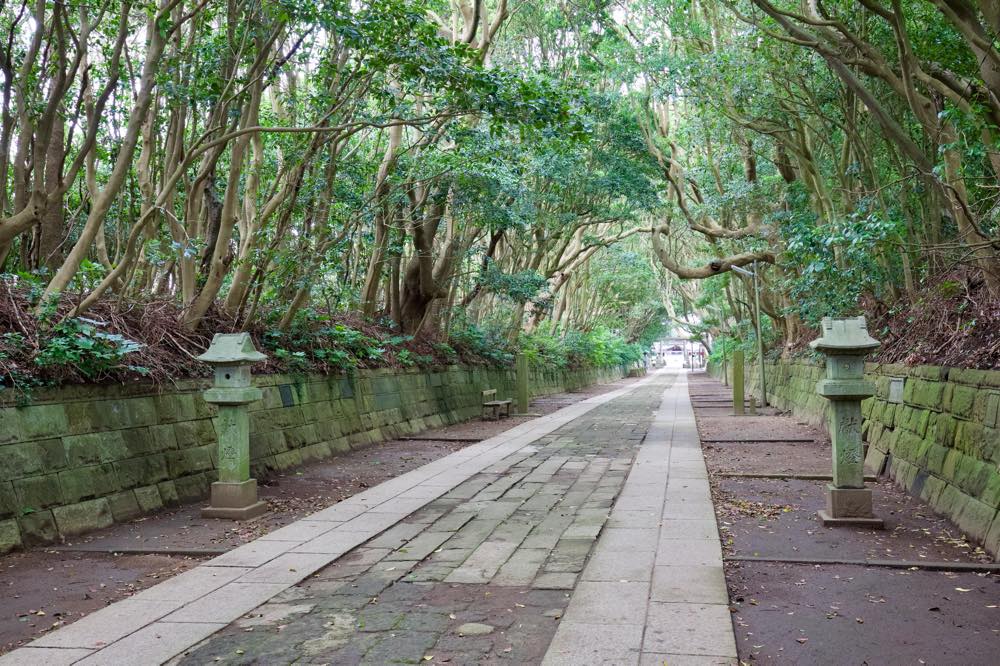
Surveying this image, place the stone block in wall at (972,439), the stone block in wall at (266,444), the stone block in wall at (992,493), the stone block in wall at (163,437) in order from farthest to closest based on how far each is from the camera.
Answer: the stone block in wall at (266,444)
the stone block in wall at (163,437)
the stone block in wall at (972,439)
the stone block in wall at (992,493)

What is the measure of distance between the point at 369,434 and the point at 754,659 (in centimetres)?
914

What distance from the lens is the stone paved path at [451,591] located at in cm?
338

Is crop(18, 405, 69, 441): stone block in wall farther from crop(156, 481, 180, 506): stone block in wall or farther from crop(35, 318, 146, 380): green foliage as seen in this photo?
crop(156, 481, 180, 506): stone block in wall

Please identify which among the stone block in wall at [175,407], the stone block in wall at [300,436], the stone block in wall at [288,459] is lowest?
the stone block in wall at [288,459]

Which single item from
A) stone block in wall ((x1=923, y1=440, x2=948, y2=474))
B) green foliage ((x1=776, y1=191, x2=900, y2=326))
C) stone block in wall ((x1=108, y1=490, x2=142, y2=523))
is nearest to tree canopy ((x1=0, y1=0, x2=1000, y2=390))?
green foliage ((x1=776, y1=191, x2=900, y2=326))

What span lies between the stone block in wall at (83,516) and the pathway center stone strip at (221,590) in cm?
138

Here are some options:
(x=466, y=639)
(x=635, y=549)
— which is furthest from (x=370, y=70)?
(x=466, y=639)

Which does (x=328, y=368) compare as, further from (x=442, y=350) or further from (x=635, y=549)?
(x=635, y=549)

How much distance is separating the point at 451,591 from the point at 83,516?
126 inches

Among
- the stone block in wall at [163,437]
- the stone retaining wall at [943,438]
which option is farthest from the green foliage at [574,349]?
the stone block in wall at [163,437]

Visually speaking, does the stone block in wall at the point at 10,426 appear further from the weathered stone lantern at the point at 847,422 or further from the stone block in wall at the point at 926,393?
the stone block in wall at the point at 926,393

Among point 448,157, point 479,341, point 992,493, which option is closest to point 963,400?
point 992,493

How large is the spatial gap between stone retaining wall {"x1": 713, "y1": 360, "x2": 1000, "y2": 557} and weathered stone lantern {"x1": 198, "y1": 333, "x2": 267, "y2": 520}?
5341 millimetres

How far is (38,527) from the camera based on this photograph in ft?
17.6
